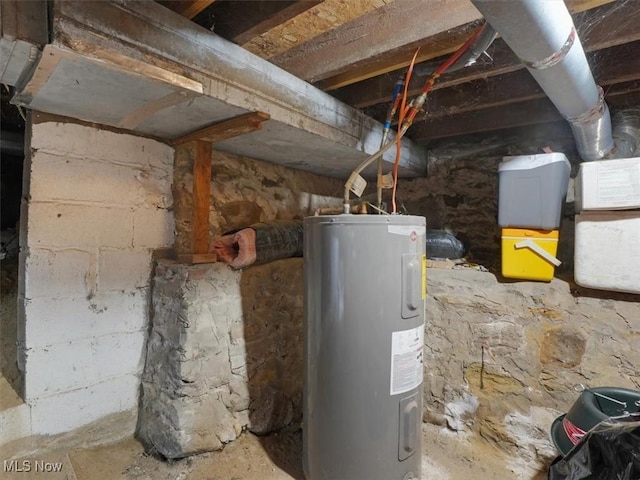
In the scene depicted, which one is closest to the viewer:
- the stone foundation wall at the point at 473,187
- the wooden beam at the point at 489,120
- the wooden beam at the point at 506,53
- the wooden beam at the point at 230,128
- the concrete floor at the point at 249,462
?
the wooden beam at the point at 506,53

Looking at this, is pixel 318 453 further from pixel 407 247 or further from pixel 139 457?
pixel 407 247

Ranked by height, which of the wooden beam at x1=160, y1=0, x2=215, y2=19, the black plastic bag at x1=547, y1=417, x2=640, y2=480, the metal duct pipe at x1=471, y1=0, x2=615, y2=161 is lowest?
the black plastic bag at x1=547, y1=417, x2=640, y2=480

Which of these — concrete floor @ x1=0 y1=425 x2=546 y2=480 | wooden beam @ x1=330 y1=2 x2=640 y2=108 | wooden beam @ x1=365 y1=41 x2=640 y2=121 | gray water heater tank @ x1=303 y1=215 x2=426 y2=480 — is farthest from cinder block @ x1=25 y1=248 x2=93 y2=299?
→ wooden beam @ x1=365 y1=41 x2=640 y2=121

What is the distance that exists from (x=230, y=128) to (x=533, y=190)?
Answer: 4.34ft

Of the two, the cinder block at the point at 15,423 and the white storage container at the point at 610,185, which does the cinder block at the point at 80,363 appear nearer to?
the cinder block at the point at 15,423

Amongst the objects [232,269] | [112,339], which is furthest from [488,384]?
[112,339]

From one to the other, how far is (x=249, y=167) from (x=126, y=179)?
1.93 feet

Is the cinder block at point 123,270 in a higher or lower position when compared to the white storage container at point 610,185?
lower

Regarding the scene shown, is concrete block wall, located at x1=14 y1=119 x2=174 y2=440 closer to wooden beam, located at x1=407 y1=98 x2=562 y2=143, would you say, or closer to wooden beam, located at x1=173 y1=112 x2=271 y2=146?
wooden beam, located at x1=173 y1=112 x2=271 y2=146

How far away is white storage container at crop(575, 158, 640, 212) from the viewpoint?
4.12ft

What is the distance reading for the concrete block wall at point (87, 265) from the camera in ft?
3.94

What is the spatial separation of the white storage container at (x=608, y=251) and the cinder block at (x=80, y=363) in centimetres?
190

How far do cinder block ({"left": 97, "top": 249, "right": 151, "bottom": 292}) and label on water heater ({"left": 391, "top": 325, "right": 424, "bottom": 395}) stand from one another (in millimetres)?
1071

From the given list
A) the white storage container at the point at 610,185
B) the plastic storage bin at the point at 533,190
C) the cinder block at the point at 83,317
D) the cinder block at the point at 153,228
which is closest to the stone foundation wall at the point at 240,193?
the cinder block at the point at 153,228
